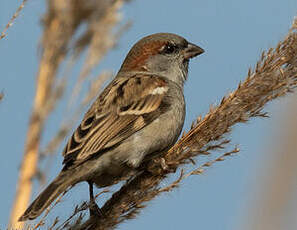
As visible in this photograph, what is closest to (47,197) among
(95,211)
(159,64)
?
(95,211)

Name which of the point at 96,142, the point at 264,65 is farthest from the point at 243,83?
the point at 96,142

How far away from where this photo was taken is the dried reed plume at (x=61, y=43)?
378 cm

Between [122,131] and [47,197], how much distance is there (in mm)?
890

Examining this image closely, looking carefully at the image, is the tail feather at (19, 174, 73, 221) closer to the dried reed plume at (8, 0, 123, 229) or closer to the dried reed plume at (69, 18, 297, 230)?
the dried reed plume at (69, 18, 297, 230)

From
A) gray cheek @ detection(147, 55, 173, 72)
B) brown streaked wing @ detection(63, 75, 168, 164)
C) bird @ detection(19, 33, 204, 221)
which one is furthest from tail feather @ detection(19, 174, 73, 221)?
gray cheek @ detection(147, 55, 173, 72)

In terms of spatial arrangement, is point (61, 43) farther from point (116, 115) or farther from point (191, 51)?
point (191, 51)

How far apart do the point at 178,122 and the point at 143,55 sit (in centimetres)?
93

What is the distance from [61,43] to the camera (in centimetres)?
405

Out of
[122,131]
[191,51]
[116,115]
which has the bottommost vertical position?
[122,131]

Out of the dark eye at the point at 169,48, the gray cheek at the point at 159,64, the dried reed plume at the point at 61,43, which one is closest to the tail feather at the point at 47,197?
the dried reed plume at the point at 61,43

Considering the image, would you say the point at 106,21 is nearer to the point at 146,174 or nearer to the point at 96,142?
the point at 96,142

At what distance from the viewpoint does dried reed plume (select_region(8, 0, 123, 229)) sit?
3779 millimetres

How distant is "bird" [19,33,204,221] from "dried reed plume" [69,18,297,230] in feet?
0.74

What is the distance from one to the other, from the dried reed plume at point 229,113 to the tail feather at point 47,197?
26 cm
